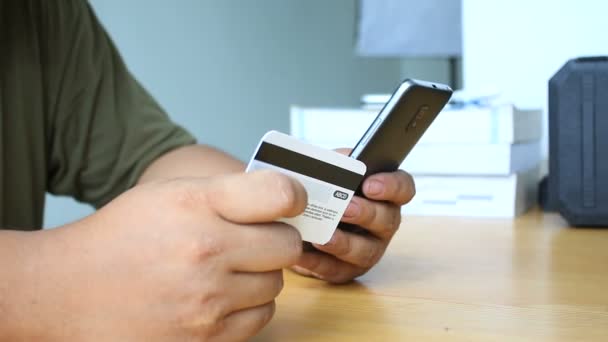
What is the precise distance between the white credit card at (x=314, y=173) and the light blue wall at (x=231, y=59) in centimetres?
115

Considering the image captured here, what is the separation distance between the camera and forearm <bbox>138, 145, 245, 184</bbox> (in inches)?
27.8

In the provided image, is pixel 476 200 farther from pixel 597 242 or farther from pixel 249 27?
pixel 249 27

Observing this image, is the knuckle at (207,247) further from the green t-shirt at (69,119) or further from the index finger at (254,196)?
the green t-shirt at (69,119)

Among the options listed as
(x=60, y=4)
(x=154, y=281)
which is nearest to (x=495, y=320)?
(x=154, y=281)

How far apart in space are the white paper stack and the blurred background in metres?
0.24

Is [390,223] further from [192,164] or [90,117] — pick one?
[90,117]

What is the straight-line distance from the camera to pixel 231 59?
74.4 inches

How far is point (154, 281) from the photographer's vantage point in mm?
339

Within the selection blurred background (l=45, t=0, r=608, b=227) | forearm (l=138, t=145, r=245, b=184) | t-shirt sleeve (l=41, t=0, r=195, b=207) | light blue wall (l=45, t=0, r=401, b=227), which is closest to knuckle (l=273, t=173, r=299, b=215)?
forearm (l=138, t=145, r=245, b=184)

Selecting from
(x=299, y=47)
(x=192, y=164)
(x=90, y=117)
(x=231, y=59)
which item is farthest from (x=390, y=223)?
(x=299, y=47)

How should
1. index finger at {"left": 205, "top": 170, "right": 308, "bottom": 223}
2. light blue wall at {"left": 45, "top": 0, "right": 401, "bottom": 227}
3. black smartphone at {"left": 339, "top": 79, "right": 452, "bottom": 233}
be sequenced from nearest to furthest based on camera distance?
index finger at {"left": 205, "top": 170, "right": 308, "bottom": 223}, black smartphone at {"left": 339, "top": 79, "right": 452, "bottom": 233}, light blue wall at {"left": 45, "top": 0, "right": 401, "bottom": 227}

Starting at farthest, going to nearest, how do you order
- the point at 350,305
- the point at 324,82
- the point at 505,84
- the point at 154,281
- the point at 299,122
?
1. the point at 324,82
2. the point at 505,84
3. the point at 299,122
4. the point at 350,305
5. the point at 154,281

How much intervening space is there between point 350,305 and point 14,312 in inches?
8.8

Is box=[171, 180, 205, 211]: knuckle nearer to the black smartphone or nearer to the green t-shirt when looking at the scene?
the black smartphone
